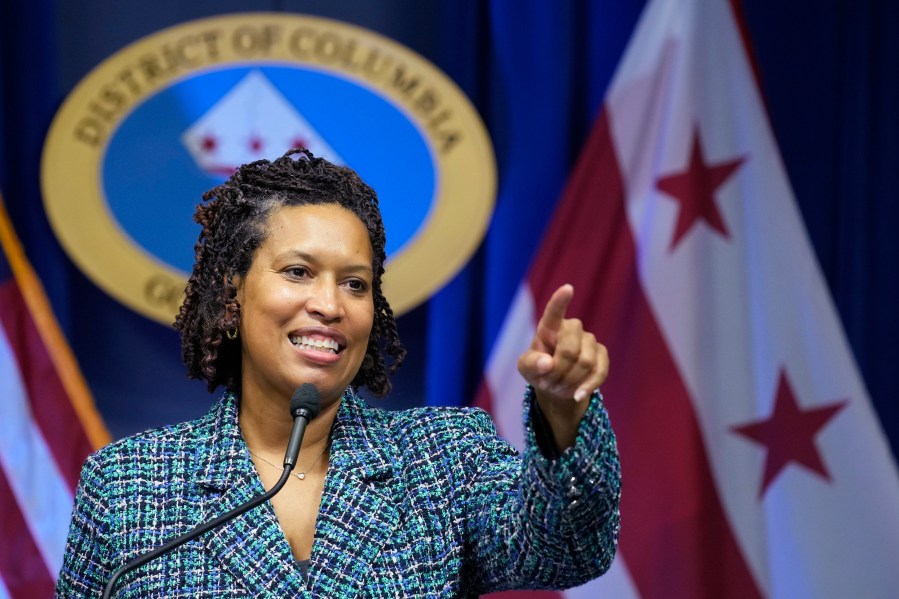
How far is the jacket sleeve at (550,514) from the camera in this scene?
1.34m

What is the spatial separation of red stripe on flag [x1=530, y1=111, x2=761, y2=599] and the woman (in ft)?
4.08

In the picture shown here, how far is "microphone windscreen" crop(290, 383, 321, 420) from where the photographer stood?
146 cm

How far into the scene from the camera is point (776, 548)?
9.66 ft

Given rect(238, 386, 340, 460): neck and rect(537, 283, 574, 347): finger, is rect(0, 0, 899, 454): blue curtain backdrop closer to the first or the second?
rect(238, 386, 340, 460): neck

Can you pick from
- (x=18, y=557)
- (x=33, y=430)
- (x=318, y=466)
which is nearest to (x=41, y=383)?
(x=33, y=430)

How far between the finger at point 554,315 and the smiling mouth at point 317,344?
44 cm

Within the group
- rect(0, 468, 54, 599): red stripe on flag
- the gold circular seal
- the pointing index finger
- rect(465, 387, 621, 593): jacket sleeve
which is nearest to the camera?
the pointing index finger

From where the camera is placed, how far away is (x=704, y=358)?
2961 millimetres

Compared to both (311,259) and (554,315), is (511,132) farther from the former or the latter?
(554,315)

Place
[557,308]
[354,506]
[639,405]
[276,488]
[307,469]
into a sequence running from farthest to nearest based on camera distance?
[639,405] → [307,469] → [354,506] → [276,488] → [557,308]

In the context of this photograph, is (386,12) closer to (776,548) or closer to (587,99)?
(587,99)

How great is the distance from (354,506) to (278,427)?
0.20 m

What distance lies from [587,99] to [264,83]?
0.81 m

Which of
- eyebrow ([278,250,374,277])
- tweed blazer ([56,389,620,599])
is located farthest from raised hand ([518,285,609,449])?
eyebrow ([278,250,374,277])
